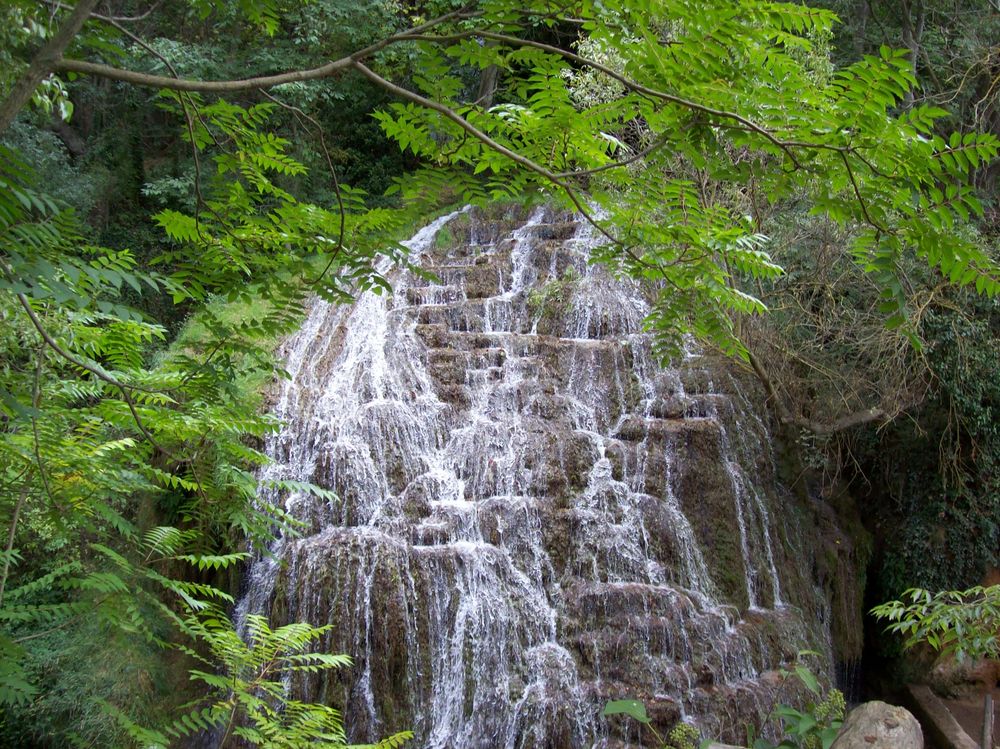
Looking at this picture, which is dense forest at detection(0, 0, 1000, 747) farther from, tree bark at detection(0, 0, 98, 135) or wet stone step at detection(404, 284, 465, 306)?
wet stone step at detection(404, 284, 465, 306)

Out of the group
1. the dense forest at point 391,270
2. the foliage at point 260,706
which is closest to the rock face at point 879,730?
the dense forest at point 391,270

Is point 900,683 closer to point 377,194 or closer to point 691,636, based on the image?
point 691,636

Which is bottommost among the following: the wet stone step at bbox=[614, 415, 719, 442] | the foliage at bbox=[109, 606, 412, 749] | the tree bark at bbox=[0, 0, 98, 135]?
the foliage at bbox=[109, 606, 412, 749]

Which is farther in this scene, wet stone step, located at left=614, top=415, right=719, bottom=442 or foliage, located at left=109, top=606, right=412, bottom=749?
wet stone step, located at left=614, top=415, right=719, bottom=442

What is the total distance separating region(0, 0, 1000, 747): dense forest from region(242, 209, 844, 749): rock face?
30 centimetres

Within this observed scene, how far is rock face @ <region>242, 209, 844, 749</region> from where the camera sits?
692 centimetres

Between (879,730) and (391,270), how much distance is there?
6.40 meters

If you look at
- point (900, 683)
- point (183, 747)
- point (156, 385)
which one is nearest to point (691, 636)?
point (900, 683)

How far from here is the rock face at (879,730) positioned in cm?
384

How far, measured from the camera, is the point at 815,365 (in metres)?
9.09

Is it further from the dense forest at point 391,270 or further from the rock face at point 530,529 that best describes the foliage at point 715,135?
the rock face at point 530,529

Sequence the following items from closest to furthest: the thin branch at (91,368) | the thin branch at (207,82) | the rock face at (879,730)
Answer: the thin branch at (207,82) < the thin branch at (91,368) < the rock face at (879,730)

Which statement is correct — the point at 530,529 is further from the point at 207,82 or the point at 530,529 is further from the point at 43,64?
the point at 43,64

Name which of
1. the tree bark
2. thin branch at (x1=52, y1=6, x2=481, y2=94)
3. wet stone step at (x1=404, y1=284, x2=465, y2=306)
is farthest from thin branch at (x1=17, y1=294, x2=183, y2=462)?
wet stone step at (x1=404, y1=284, x2=465, y2=306)
